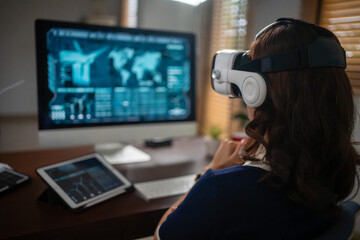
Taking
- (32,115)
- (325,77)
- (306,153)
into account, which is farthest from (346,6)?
(32,115)

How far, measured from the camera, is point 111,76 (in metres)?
1.17

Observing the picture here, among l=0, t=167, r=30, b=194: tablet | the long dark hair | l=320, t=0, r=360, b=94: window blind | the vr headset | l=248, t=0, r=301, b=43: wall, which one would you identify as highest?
l=248, t=0, r=301, b=43: wall

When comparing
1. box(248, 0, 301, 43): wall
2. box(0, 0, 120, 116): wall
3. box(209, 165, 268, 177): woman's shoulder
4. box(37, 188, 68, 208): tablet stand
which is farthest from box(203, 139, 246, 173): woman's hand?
box(0, 0, 120, 116): wall

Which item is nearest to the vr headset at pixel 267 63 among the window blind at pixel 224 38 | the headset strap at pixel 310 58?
the headset strap at pixel 310 58

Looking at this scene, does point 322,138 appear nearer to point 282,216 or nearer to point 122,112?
point 282,216

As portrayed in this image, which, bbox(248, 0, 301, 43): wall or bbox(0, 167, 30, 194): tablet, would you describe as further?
bbox(248, 0, 301, 43): wall

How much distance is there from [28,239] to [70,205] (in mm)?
Answer: 122

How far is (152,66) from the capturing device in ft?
4.09

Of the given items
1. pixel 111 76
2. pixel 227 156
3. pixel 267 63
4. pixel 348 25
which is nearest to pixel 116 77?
pixel 111 76

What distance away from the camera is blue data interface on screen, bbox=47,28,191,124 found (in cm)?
109

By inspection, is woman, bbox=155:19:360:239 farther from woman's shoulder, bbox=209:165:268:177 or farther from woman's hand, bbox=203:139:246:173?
woman's hand, bbox=203:139:246:173

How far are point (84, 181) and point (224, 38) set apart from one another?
113 centimetres

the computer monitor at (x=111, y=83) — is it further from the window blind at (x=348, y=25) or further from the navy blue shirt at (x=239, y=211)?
the navy blue shirt at (x=239, y=211)

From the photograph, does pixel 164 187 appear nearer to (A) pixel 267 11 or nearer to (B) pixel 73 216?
(B) pixel 73 216
